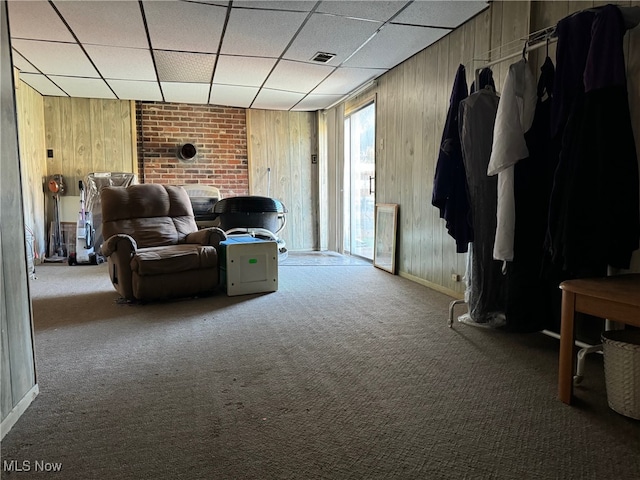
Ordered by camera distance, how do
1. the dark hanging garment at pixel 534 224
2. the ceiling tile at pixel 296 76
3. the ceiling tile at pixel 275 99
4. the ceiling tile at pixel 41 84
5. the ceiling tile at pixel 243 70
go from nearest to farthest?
Result: the dark hanging garment at pixel 534 224 → the ceiling tile at pixel 243 70 → the ceiling tile at pixel 296 76 → the ceiling tile at pixel 41 84 → the ceiling tile at pixel 275 99

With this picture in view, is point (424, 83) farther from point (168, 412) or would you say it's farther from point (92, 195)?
point (92, 195)

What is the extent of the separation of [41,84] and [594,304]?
600cm

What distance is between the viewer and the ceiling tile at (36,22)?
2.93 meters

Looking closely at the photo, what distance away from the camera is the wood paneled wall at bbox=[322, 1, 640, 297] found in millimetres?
2756

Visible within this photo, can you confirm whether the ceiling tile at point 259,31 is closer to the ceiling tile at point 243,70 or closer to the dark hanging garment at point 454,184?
the ceiling tile at point 243,70

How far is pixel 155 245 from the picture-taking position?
145 inches

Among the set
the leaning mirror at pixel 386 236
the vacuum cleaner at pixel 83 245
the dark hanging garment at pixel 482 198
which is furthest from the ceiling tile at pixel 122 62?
the dark hanging garment at pixel 482 198

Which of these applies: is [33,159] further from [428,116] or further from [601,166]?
[601,166]

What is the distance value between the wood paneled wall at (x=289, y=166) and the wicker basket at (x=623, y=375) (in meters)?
5.23

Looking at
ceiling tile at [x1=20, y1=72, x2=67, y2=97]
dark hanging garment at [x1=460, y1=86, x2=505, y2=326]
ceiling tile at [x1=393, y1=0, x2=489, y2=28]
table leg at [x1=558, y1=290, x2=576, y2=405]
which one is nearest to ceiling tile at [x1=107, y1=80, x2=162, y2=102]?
ceiling tile at [x1=20, y1=72, x2=67, y2=97]

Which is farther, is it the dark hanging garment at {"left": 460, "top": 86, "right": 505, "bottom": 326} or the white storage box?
the white storage box

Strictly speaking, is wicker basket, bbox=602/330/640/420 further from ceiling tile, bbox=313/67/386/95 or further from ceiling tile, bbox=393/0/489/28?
ceiling tile, bbox=313/67/386/95

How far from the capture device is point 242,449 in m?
1.37

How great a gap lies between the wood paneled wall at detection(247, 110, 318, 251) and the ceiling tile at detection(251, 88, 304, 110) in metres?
0.23
